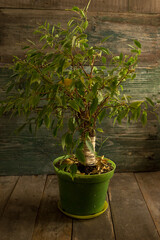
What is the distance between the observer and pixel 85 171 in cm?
117

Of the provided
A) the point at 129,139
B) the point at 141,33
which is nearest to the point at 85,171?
the point at 129,139

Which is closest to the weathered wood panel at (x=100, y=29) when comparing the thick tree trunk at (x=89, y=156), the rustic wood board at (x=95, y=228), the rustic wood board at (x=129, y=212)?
the thick tree trunk at (x=89, y=156)

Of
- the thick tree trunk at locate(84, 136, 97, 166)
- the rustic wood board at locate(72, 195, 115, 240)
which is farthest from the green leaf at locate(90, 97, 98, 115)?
the rustic wood board at locate(72, 195, 115, 240)

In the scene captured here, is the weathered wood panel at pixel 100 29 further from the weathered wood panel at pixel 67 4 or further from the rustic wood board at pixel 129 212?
the rustic wood board at pixel 129 212

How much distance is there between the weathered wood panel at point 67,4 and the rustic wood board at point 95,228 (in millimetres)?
1151

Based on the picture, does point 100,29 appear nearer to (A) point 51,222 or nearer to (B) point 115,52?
(B) point 115,52

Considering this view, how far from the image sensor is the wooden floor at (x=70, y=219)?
1.02 metres

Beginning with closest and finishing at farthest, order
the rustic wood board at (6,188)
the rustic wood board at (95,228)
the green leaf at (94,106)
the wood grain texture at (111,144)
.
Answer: the green leaf at (94,106)
the rustic wood board at (95,228)
the rustic wood board at (6,188)
the wood grain texture at (111,144)

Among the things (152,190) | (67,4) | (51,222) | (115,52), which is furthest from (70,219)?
(67,4)

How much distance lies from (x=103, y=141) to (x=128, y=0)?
2.83 feet

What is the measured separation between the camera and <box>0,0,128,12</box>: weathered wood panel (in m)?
1.47

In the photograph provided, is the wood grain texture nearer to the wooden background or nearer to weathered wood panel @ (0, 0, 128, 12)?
the wooden background

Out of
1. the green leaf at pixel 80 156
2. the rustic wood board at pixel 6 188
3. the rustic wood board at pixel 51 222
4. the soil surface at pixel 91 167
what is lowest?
the rustic wood board at pixel 6 188

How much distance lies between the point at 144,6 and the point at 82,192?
3.77 feet
